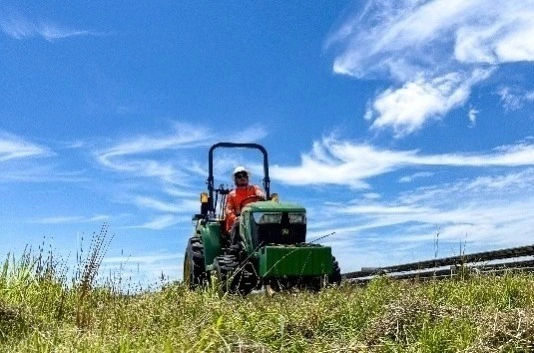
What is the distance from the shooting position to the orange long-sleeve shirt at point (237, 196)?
1232 centimetres

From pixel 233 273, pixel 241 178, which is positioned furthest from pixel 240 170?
pixel 233 273

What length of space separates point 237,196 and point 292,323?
6.64 metres

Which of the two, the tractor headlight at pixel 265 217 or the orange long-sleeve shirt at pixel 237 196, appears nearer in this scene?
the tractor headlight at pixel 265 217

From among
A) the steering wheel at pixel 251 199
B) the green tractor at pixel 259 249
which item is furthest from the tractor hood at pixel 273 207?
the steering wheel at pixel 251 199

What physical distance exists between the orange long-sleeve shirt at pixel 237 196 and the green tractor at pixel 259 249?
169mm

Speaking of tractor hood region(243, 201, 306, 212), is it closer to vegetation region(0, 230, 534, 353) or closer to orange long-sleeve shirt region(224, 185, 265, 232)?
orange long-sleeve shirt region(224, 185, 265, 232)

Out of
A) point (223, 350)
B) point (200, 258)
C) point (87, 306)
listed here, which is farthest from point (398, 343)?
point (200, 258)

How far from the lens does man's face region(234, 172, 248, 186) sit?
12.3m

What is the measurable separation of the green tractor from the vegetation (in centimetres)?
190

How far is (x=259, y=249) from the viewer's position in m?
10.9

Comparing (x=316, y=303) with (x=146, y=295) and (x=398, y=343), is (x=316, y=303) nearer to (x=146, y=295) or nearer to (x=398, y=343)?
(x=398, y=343)

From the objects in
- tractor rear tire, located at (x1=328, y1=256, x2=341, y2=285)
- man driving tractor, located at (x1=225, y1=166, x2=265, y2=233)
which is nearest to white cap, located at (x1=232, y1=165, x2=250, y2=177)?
man driving tractor, located at (x1=225, y1=166, x2=265, y2=233)

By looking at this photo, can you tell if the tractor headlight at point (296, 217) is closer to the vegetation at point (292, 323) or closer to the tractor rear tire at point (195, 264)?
the tractor rear tire at point (195, 264)

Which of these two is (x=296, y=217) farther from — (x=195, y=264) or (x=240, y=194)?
(x=195, y=264)
